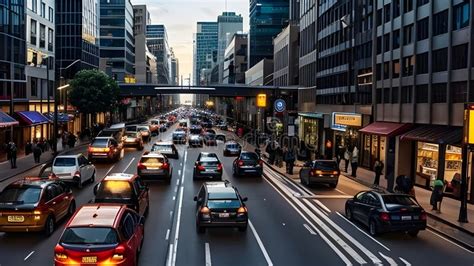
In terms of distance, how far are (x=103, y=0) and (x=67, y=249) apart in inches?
5762

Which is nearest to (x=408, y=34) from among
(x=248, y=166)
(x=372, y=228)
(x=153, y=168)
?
(x=248, y=166)

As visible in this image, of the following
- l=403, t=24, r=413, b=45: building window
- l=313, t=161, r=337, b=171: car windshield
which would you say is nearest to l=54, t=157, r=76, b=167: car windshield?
l=313, t=161, r=337, b=171: car windshield

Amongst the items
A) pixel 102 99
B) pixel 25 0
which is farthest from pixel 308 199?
pixel 102 99

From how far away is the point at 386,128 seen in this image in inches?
1545

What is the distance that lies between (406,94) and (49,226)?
2621cm

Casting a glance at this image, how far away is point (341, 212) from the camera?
77.6ft

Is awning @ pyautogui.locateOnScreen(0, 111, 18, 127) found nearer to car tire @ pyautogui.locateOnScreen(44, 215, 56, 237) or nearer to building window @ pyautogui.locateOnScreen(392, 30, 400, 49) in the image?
car tire @ pyautogui.locateOnScreen(44, 215, 56, 237)

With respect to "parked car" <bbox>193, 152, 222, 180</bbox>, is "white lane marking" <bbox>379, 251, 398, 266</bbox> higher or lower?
lower

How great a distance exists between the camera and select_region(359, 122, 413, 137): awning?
3688cm

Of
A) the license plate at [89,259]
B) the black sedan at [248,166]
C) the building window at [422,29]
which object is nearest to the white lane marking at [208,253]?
the license plate at [89,259]

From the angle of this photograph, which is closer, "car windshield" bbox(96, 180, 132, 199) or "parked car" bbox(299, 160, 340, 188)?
"car windshield" bbox(96, 180, 132, 199)

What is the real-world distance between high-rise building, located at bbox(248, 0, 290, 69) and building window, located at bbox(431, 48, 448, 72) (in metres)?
109

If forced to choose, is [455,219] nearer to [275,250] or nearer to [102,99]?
[275,250]

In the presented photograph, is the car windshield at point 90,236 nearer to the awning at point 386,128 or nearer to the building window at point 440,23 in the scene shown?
the building window at point 440,23
